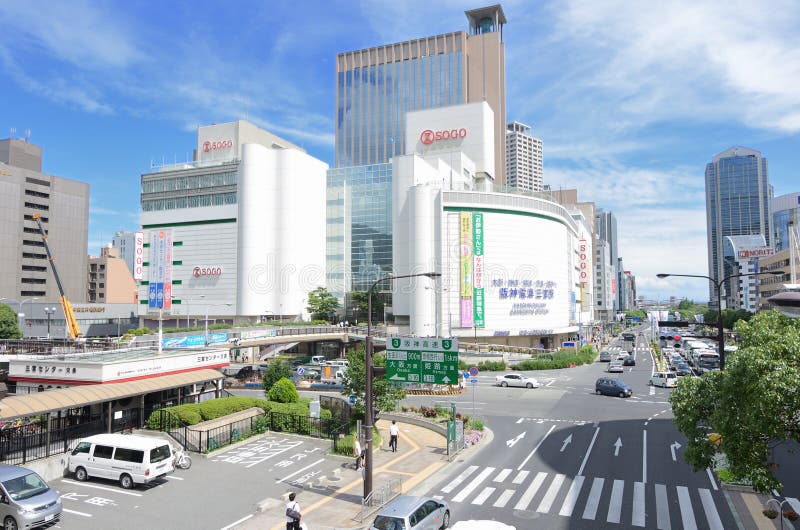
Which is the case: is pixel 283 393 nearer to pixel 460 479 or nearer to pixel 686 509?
pixel 460 479

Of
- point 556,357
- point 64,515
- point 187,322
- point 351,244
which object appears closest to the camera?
point 64,515

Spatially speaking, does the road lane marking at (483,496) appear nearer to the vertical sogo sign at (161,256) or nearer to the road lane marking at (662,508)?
the road lane marking at (662,508)

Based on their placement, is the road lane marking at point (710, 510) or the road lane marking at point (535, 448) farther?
the road lane marking at point (535, 448)

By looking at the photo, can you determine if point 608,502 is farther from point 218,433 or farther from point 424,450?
point 218,433

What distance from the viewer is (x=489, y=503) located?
20656 mm

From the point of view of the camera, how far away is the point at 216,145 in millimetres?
103312

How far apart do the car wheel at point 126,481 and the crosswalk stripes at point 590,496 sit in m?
13.1

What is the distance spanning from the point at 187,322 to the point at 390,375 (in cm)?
7813

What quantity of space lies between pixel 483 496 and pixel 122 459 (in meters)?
15.1

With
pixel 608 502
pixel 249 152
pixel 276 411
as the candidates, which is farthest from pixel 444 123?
pixel 608 502

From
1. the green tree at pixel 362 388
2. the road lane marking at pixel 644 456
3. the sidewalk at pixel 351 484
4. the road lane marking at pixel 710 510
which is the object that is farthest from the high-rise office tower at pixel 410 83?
the road lane marking at pixel 710 510

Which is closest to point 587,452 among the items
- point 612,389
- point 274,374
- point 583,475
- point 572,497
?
point 583,475

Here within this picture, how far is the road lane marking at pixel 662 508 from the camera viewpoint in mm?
18406

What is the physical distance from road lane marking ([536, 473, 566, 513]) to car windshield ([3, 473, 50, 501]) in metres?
17.8
